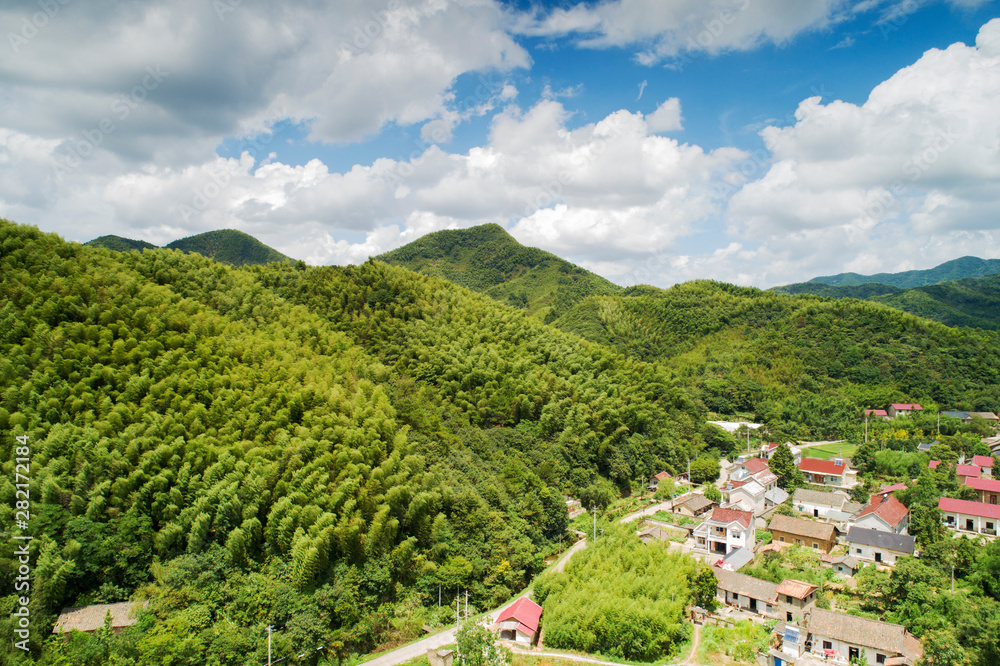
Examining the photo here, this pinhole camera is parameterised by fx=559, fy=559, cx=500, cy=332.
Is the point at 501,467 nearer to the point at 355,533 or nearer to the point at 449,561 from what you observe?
the point at 449,561

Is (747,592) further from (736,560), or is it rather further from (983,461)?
(983,461)

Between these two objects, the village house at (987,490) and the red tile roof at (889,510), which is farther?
the village house at (987,490)

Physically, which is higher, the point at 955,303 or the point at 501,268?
the point at 501,268

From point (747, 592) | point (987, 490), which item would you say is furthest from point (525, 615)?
point (987, 490)

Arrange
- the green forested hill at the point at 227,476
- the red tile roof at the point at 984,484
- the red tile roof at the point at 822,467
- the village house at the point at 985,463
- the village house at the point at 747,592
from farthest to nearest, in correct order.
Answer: the red tile roof at the point at 822,467 < the village house at the point at 985,463 < the red tile roof at the point at 984,484 < the village house at the point at 747,592 < the green forested hill at the point at 227,476

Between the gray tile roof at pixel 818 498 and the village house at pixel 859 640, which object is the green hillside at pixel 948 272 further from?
the village house at pixel 859 640

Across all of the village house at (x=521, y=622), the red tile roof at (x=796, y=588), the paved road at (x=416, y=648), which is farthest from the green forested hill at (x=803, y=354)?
the paved road at (x=416, y=648)
